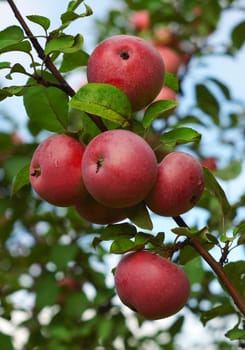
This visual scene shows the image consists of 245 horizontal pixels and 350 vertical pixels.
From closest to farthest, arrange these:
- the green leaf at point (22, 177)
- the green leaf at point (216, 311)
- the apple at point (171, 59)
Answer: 1. the green leaf at point (22, 177)
2. the green leaf at point (216, 311)
3. the apple at point (171, 59)

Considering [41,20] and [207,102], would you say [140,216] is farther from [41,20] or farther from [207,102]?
[207,102]

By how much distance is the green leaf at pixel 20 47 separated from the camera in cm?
105

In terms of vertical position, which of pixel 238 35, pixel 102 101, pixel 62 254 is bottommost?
pixel 62 254

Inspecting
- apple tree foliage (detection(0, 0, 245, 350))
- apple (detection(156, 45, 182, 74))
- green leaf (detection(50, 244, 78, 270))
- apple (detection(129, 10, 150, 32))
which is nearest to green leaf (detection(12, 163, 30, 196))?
apple tree foliage (detection(0, 0, 245, 350))

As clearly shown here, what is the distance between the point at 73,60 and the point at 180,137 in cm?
31

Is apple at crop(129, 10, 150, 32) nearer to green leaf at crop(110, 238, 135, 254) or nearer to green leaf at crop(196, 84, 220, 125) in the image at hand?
green leaf at crop(196, 84, 220, 125)

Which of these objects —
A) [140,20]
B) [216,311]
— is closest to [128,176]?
[216,311]

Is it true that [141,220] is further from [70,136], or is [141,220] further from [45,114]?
[45,114]

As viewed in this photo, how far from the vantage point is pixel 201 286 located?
7.10 feet

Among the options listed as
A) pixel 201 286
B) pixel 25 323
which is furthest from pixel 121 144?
pixel 25 323

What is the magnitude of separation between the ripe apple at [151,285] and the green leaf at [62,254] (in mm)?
1084

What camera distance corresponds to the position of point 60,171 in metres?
0.98

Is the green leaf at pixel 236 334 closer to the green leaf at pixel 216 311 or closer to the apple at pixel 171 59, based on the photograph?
the green leaf at pixel 216 311

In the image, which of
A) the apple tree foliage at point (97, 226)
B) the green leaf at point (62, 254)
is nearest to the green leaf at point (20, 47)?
the apple tree foliage at point (97, 226)
